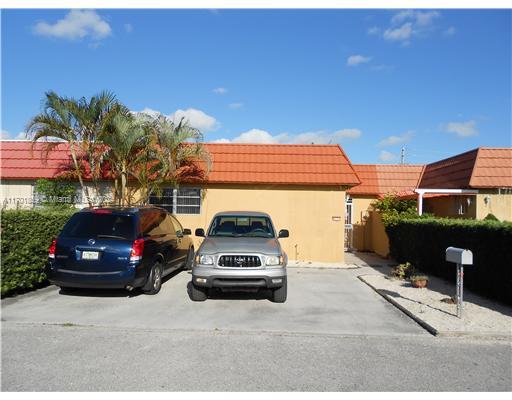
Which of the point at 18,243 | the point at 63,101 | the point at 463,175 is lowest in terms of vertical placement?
the point at 18,243

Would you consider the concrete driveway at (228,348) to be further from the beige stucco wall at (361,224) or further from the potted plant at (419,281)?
the beige stucco wall at (361,224)

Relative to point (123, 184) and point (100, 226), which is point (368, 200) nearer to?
point (123, 184)

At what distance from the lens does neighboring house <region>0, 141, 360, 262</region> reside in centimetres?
1441

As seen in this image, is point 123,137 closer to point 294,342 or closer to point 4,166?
point 4,166

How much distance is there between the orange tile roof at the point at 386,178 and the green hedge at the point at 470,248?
591 centimetres

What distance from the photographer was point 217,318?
6926 mm

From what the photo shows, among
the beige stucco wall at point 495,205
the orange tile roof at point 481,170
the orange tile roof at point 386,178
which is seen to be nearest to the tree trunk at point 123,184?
the orange tile roof at point 386,178

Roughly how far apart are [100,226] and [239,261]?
2871 mm

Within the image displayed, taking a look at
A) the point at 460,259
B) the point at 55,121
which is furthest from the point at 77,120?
the point at 460,259

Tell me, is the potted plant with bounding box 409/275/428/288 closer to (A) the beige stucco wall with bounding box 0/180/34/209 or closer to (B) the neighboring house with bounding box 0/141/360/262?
(B) the neighboring house with bounding box 0/141/360/262

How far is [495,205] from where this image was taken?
14266 mm

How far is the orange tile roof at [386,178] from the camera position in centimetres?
1981

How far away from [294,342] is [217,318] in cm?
169
